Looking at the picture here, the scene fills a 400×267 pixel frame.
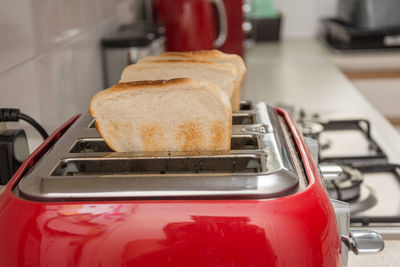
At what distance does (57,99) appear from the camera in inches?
36.8

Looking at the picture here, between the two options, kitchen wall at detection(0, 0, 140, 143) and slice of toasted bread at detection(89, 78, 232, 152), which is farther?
kitchen wall at detection(0, 0, 140, 143)

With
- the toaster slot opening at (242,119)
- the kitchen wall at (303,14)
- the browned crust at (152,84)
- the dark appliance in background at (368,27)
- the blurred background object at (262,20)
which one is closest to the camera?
the browned crust at (152,84)

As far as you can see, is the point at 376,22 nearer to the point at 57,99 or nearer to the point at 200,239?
the point at 57,99

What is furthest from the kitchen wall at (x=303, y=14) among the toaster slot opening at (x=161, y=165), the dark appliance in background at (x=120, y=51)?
the toaster slot opening at (x=161, y=165)

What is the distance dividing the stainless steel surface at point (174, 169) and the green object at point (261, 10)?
→ 2.24 metres

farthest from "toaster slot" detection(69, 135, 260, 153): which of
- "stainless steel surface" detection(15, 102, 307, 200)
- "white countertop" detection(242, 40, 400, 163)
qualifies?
"white countertop" detection(242, 40, 400, 163)

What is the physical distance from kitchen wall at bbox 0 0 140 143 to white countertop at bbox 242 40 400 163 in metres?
0.70

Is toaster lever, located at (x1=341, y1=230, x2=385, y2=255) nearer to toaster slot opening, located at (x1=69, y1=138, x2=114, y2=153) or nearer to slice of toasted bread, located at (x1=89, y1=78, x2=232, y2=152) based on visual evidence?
slice of toasted bread, located at (x1=89, y1=78, x2=232, y2=152)

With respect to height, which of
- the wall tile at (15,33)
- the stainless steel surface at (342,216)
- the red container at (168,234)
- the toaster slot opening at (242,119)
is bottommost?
the stainless steel surface at (342,216)

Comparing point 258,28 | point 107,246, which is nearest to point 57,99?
point 107,246

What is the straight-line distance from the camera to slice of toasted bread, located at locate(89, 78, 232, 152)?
0.53 m

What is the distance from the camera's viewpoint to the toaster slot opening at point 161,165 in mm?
499

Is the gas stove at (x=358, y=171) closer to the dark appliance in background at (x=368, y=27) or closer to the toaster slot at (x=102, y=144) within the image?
the toaster slot at (x=102, y=144)

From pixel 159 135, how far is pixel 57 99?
45cm
